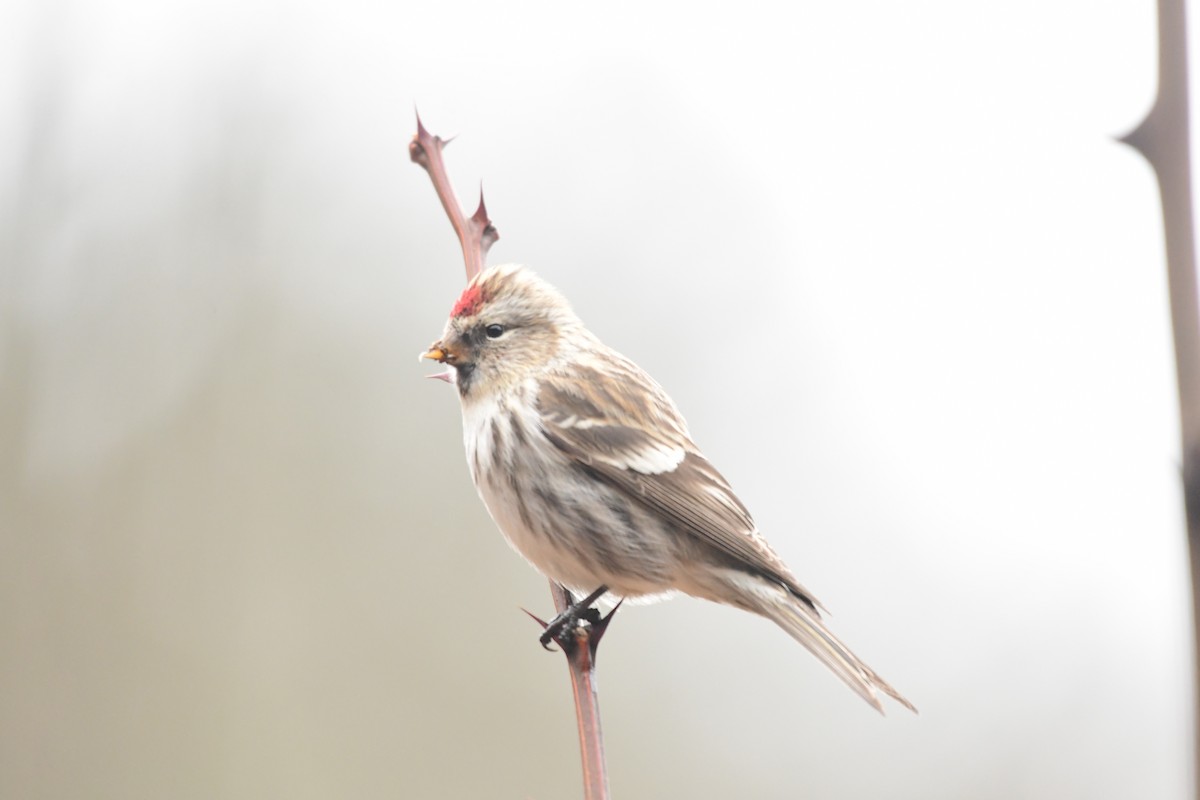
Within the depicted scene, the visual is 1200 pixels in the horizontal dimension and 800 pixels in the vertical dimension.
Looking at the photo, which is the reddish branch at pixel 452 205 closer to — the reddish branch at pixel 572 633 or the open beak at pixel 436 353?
the reddish branch at pixel 572 633

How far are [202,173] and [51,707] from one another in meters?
4.45

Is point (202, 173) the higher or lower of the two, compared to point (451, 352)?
higher

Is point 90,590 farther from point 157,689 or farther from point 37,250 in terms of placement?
point 37,250

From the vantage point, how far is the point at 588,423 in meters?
3.36

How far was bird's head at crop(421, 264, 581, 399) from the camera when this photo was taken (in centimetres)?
344

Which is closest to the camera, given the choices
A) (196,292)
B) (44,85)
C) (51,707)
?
(51,707)

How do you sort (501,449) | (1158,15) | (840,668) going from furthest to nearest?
(501,449) < (840,668) < (1158,15)

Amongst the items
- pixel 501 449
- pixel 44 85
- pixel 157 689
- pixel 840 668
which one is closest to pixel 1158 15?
pixel 840 668

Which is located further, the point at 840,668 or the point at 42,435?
the point at 42,435

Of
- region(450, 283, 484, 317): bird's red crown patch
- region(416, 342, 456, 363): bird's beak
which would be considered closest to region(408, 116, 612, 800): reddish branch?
region(450, 283, 484, 317): bird's red crown patch

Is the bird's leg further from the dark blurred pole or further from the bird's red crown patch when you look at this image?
the dark blurred pole

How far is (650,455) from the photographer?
3.33m

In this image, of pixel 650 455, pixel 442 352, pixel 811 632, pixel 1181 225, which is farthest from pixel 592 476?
pixel 1181 225

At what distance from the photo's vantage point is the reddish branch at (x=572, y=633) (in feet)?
5.96
